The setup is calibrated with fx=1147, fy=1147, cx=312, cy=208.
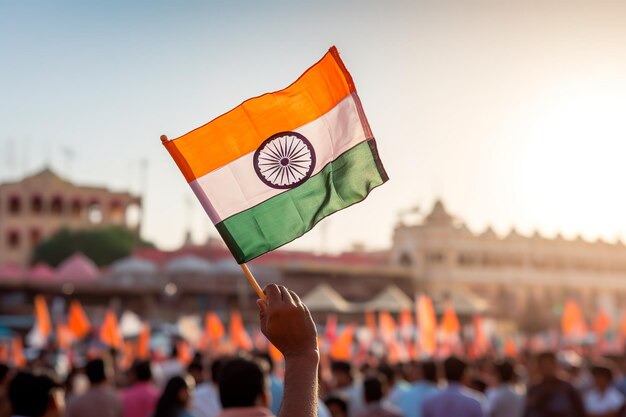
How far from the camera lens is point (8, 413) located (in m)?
5.24

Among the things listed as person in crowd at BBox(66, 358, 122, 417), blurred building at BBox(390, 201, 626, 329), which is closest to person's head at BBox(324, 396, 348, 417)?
person in crowd at BBox(66, 358, 122, 417)

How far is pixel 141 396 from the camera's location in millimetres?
7316

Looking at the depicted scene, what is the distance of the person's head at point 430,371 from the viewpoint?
8.07 metres

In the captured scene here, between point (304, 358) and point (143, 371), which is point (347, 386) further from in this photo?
point (304, 358)

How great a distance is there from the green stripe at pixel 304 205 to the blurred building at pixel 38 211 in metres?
68.4

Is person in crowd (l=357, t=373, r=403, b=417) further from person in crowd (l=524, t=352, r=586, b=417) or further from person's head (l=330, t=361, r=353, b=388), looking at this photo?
person's head (l=330, t=361, r=353, b=388)

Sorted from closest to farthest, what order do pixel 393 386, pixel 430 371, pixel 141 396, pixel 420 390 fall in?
pixel 141 396 → pixel 430 371 → pixel 420 390 → pixel 393 386

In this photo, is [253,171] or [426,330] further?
[426,330]

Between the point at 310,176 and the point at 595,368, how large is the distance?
18.7 feet

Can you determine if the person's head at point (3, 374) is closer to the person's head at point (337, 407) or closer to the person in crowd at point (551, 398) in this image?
the person's head at point (337, 407)

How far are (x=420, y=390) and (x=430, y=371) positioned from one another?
0.23m

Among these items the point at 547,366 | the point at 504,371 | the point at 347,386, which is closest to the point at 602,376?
the point at 504,371

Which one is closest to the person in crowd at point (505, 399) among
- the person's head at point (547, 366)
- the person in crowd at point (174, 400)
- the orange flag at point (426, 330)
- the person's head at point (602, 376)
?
the person's head at point (547, 366)

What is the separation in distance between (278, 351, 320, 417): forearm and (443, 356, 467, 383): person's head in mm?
4599
